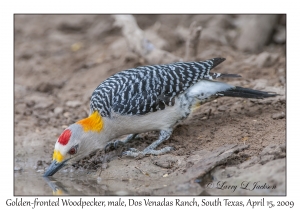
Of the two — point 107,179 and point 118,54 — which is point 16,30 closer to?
point 118,54

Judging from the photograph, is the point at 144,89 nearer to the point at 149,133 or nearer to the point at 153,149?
the point at 153,149

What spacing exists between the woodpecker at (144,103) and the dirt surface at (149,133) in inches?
13.6

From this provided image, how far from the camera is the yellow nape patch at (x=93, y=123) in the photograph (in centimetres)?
784

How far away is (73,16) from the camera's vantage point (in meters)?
14.5

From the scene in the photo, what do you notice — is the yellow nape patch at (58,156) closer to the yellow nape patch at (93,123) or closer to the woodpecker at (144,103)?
the woodpecker at (144,103)

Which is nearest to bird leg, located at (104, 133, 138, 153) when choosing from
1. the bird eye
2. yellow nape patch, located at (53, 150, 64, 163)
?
the bird eye

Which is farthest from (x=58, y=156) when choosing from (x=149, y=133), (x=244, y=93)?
(x=244, y=93)

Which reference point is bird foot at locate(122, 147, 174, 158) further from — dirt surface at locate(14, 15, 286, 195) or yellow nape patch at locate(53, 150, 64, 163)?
yellow nape patch at locate(53, 150, 64, 163)

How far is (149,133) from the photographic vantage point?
8.95 m

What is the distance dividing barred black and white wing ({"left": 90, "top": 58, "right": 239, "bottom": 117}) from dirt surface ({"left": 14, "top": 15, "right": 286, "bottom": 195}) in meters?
0.76

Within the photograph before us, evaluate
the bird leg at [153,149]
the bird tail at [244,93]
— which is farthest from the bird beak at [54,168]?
the bird tail at [244,93]

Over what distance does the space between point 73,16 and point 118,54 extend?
317 cm

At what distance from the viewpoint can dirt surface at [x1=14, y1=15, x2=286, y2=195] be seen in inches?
273

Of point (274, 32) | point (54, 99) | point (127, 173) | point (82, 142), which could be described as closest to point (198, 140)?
point (127, 173)
